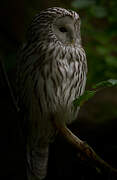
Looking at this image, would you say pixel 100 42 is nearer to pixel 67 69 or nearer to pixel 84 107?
pixel 67 69

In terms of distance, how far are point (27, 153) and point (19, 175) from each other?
0.17 m

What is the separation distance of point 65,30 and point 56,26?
0.04 meters

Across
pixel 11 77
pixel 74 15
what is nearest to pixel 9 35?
pixel 11 77

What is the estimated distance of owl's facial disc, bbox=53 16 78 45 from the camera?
1.45m

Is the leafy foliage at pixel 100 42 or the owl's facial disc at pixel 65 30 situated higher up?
the owl's facial disc at pixel 65 30

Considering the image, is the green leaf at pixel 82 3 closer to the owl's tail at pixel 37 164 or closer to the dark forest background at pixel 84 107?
the dark forest background at pixel 84 107

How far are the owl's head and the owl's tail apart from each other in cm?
61

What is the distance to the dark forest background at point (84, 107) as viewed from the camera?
180cm

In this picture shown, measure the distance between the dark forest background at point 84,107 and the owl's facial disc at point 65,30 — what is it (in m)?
0.13

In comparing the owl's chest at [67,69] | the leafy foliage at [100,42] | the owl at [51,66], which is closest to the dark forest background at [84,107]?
the leafy foliage at [100,42]

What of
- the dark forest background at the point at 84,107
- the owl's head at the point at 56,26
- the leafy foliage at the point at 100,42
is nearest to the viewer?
the owl's head at the point at 56,26

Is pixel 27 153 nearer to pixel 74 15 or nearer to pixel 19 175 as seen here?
pixel 19 175

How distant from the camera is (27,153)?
Answer: 5.98 ft

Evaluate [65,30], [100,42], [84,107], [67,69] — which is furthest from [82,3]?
[84,107]
